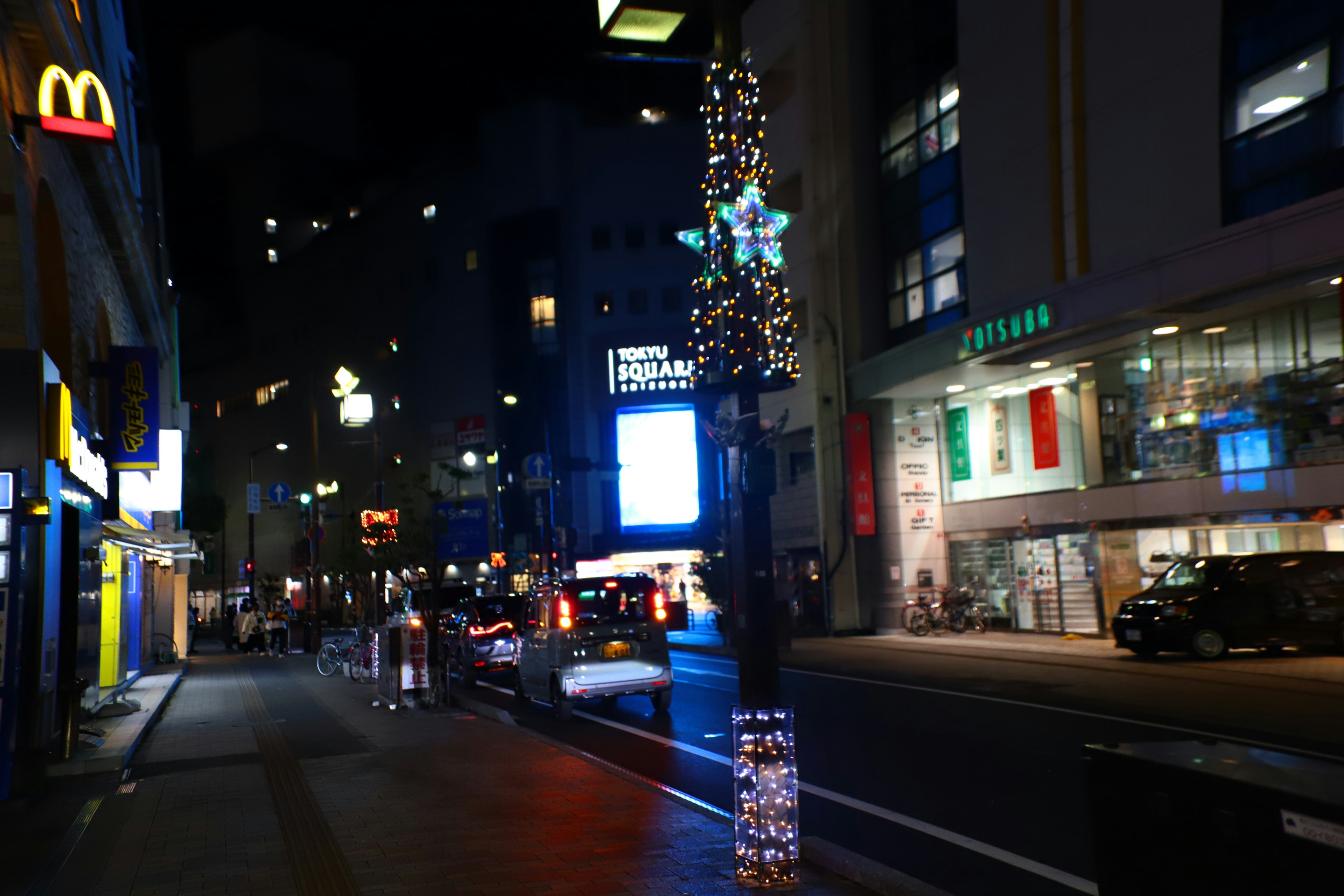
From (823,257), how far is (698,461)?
25.9m

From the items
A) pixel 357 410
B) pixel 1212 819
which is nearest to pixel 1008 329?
pixel 357 410

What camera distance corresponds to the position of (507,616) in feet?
75.5

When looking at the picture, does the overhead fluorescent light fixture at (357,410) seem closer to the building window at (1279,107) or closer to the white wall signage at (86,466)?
the white wall signage at (86,466)

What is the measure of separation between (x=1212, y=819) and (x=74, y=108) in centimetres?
1270

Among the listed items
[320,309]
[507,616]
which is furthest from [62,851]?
[320,309]

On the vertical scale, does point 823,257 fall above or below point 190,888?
above

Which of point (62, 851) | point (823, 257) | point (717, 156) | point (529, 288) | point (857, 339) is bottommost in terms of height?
point (62, 851)

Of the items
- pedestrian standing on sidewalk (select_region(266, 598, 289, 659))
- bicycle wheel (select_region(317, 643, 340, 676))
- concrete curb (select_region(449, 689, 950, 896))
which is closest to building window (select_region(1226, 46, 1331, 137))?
concrete curb (select_region(449, 689, 950, 896))

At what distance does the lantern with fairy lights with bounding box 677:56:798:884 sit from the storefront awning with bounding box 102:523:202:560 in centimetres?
1242

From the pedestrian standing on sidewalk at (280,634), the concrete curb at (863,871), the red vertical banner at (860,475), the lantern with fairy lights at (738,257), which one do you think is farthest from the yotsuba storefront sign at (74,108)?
the pedestrian standing on sidewalk at (280,634)

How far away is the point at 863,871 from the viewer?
624 cm

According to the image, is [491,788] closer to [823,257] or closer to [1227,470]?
[1227,470]

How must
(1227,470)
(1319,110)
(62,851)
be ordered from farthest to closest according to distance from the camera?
(1227,470) < (1319,110) < (62,851)

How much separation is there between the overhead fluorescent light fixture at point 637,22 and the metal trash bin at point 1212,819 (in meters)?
3.20
